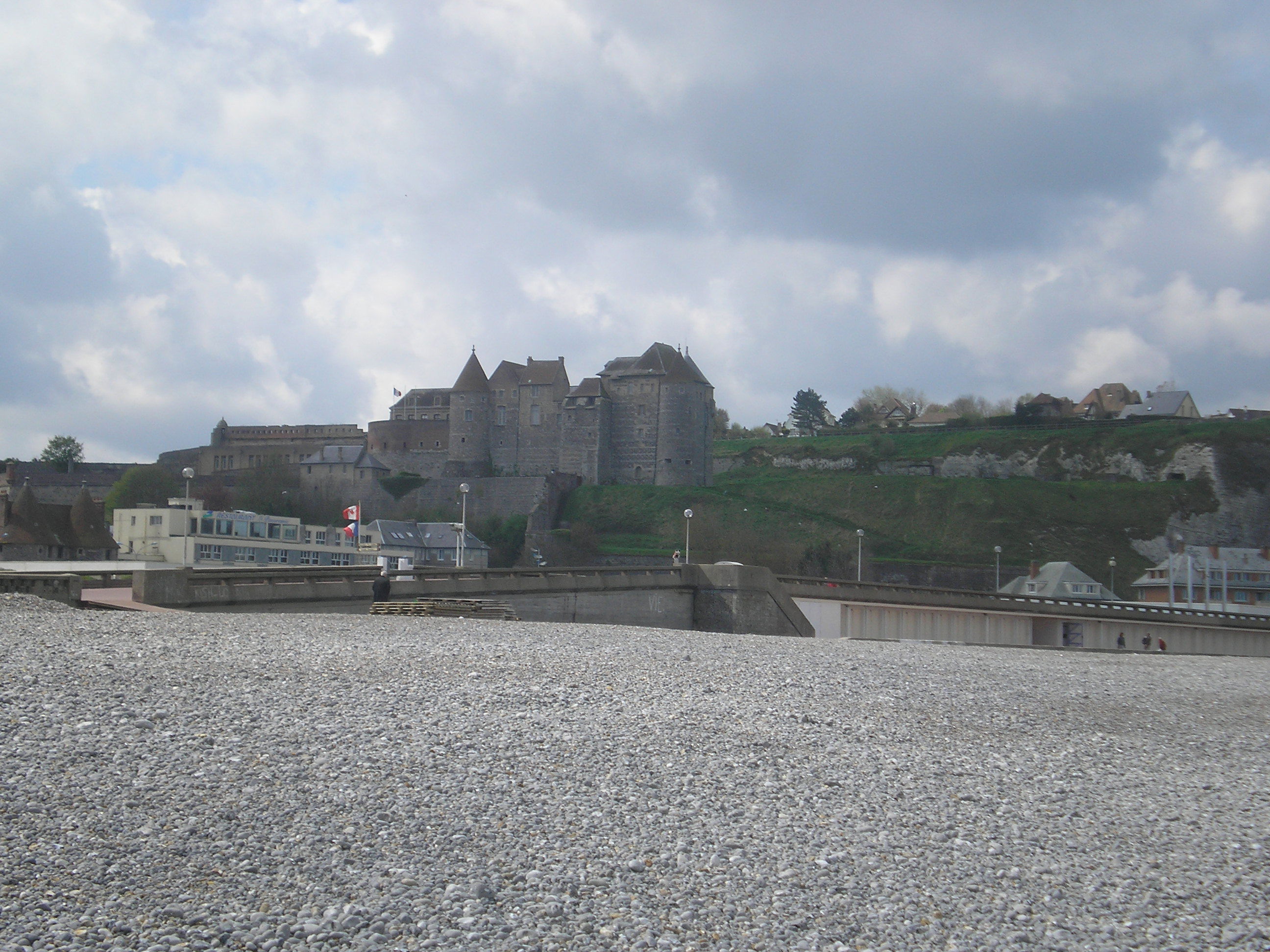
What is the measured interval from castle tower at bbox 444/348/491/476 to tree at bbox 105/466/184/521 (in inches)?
925

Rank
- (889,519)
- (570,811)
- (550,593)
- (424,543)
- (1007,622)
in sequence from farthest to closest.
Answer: (889,519), (424,543), (1007,622), (550,593), (570,811)

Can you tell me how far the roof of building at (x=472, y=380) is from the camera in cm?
10638

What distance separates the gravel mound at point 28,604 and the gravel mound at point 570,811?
115 inches

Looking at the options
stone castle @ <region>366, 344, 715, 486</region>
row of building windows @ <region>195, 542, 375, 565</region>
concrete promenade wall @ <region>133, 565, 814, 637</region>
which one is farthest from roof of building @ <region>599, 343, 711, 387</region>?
concrete promenade wall @ <region>133, 565, 814, 637</region>

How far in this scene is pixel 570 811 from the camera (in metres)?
9.31

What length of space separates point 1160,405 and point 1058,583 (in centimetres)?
5994

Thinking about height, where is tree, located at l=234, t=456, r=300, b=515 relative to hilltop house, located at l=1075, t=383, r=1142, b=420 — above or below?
below

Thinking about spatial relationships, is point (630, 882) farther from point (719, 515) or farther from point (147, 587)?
point (719, 515)

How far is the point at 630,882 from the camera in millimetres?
8164

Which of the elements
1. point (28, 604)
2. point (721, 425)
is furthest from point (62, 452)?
point (28, 604)

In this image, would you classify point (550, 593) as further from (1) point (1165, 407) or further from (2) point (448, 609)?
(1) point (1165, 407)

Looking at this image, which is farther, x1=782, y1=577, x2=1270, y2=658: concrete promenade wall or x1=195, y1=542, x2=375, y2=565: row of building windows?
x1=195, y1=542, x2=375, y2=565: row of building windows

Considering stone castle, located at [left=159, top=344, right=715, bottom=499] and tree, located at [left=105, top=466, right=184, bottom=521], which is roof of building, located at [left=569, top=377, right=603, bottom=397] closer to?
stone castle, located at [left=159, top=344, right=715, bottom=499]

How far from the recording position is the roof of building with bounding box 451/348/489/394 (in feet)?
349
